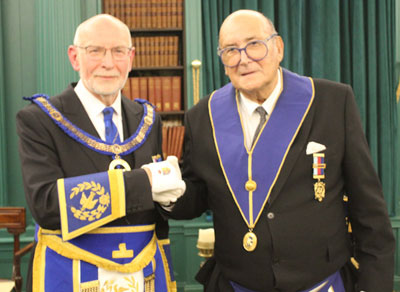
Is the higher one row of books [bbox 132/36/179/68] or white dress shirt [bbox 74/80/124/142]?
row of books [bbox 132/36/179/68]

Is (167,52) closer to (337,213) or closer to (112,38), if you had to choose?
(112,38)

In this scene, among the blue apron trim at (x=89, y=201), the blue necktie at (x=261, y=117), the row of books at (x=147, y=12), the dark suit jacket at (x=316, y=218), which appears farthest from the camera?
the row of books at (x=147, y=12)

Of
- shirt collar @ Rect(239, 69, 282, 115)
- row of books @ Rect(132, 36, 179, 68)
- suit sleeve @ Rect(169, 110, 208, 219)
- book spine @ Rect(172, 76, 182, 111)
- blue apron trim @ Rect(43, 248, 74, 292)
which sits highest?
row of books @ Rect(132, 36, 179, 68)

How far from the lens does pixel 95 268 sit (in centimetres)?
147

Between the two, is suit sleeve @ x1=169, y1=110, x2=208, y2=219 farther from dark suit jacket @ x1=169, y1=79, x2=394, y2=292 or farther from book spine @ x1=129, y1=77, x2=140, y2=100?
book spine @ x1=129, y1=77, x2=140, y2=100

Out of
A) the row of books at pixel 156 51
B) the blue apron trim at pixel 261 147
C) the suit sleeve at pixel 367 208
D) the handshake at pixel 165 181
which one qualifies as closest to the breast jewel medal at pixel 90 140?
the handshake at pixel 165 181

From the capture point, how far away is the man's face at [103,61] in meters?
1.48

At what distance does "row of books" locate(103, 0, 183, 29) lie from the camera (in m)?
3.40

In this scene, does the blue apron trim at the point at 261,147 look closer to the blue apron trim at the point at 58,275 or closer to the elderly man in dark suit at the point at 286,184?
the elderly man in dark suit at the point at 286,184

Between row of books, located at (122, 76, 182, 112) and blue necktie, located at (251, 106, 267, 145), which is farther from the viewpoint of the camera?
row of books, located at (122, 76, 182, 112)

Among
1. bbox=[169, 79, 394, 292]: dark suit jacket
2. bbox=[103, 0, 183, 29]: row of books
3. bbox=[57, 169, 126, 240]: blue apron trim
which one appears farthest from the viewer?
bbox=[103, 0, 183, 29]: row of books

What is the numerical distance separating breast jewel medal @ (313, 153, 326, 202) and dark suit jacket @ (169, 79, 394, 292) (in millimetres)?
17

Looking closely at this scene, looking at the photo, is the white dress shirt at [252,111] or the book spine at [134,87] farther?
the book spine at [134,87]

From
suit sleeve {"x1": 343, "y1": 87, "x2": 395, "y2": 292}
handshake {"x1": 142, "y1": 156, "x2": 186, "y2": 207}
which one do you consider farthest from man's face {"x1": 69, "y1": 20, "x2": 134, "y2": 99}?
suit sleeve {"x1": 343, "y1": 87, "x2": 395, "y2": 292}
